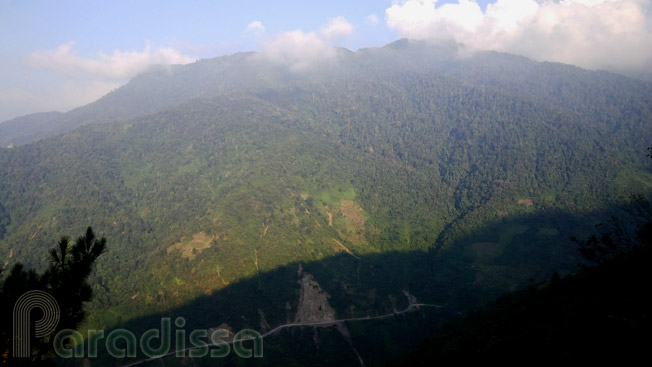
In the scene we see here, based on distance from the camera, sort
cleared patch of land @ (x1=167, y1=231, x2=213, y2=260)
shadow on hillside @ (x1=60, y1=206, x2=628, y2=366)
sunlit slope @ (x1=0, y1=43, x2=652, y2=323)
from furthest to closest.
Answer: cleared patch of land @ (x1=167, y1=231, x2=213, y2=260) < sunlit slope @ (x1=0, y1=43, x2=652, y2=323) < shadow on hillside @ (x1=60, y1=206, x2=628, y2=366)

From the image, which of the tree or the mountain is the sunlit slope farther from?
Result: the tree

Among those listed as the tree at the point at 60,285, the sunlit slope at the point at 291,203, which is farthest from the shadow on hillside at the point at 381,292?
the tree at the point at 60,285

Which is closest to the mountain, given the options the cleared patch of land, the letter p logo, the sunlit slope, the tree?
the cleared patch of land

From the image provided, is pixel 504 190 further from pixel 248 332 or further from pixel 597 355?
pixel 597 355

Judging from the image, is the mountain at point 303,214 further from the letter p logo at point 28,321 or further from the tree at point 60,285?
the letter p logo at point 28,321

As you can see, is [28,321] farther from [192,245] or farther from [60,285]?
[192,245]

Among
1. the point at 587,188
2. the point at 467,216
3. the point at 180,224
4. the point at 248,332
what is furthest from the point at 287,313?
the point at 587,188

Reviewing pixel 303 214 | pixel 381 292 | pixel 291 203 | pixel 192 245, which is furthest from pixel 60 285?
pixel 291 203
